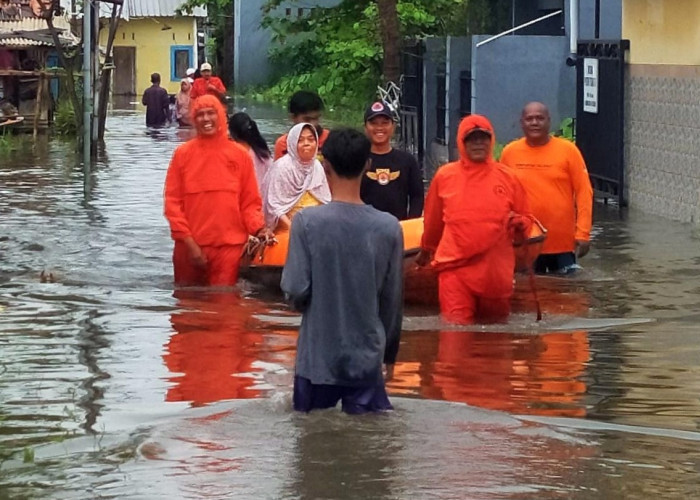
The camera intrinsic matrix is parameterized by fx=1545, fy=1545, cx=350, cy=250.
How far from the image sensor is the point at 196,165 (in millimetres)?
10844

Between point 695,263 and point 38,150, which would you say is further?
point 38,150

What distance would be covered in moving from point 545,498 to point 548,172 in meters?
5.76

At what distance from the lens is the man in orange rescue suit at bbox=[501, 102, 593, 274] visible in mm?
11047

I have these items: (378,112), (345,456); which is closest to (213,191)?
(378,112)

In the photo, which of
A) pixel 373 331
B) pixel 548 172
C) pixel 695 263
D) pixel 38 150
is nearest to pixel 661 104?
Result: pixel 695 263

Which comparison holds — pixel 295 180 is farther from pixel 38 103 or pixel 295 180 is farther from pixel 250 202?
pixel 38 103

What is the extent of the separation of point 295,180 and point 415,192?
0.86m

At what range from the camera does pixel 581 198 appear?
36.3 ft

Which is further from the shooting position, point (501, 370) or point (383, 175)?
point (383, 175)

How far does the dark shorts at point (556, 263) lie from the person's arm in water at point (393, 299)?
17.5 feet

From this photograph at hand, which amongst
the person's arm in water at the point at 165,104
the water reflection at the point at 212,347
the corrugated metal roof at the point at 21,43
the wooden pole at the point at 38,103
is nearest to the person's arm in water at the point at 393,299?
the water reflection at the point at 212,347

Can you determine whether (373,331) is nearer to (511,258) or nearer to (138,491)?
(138,491)

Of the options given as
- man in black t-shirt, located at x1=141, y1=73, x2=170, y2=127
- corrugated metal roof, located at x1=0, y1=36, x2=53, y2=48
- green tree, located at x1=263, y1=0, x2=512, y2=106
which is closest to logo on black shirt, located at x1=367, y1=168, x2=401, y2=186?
green tree, located at x1=263, y1=0, x2=512, y2=106

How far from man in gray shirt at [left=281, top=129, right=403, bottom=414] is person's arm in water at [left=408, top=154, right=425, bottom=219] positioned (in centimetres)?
428
